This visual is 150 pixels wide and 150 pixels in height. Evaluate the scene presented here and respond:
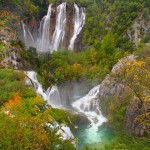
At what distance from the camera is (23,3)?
40.8m

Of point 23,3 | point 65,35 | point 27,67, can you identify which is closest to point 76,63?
point 27,67

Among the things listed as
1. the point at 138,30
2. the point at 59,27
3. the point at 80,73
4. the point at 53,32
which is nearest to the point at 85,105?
the point at 80,73

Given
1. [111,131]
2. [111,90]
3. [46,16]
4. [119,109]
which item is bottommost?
[111,131]

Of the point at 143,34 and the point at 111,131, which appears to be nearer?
the point at 111,131

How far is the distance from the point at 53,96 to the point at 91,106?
4.04m

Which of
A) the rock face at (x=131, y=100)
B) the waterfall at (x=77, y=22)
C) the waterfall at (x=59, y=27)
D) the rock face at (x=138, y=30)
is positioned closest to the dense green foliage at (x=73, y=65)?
the rock face at (x=138, y=30)

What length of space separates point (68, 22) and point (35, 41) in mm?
5696

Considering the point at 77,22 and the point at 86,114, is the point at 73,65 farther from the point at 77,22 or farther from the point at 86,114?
the point at 77,22

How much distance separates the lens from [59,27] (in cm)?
4075

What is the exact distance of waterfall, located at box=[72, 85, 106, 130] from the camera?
84.6ft

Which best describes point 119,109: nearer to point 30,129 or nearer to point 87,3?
point 30,129

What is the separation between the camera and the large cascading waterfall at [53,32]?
39.8 meters

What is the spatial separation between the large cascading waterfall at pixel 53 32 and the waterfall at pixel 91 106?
11425 millimetres

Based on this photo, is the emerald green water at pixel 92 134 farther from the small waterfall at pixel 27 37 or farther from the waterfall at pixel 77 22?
the small waterfall at pixel 27 37
